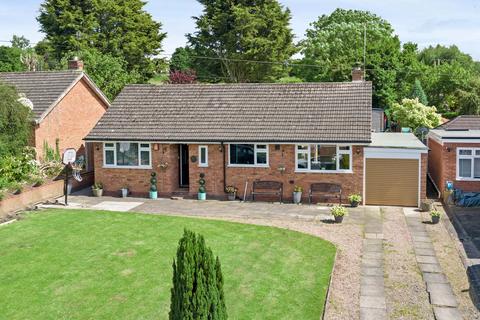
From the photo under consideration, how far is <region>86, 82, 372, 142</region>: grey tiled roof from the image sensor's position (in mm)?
23828

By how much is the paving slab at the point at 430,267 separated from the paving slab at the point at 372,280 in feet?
5.10

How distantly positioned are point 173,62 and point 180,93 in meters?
55.1

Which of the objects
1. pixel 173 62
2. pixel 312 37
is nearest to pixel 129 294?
pixel 312 37

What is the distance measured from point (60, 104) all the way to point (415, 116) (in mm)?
26025

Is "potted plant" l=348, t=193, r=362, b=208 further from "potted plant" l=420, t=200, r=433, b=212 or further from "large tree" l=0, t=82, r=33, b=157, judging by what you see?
"large tree" l=0, t=82, r=33, b=157

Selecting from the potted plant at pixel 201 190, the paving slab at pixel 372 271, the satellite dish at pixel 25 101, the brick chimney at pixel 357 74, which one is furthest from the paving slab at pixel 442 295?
the satellite dish at pixel 25 101

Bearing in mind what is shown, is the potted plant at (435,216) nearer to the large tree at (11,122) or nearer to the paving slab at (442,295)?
the paving slab at (442,295)

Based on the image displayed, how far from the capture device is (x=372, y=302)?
1238cm

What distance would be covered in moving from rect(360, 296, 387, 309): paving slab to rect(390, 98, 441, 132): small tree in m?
30.0

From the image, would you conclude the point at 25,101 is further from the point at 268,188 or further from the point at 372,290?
the point at 372,290

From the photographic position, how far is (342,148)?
76.3ft

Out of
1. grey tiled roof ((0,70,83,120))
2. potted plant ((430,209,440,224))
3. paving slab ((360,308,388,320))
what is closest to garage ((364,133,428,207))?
potted plant ((430,209,440,224))

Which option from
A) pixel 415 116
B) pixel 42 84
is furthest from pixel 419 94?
pixel 42 84

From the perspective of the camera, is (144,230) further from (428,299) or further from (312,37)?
(312,37)
